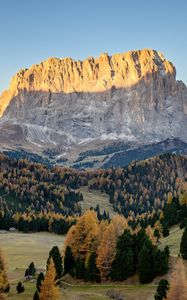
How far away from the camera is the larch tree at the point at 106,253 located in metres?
87.5

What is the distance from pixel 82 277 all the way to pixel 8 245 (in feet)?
249

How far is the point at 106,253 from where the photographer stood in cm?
8931

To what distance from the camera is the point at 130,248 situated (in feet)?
289

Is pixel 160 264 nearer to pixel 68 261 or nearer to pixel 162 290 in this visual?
pixel 162 290

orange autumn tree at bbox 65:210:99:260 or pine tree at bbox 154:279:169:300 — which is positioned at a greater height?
orange autumn tree at bbox 65:210:99:260

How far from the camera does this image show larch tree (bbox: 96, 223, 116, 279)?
87500mm

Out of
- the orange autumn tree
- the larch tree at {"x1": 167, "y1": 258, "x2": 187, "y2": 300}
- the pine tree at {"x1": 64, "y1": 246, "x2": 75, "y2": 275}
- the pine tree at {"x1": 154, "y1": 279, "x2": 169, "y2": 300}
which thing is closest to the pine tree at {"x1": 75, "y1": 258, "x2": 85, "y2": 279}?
the pine tree at {"x1": 64, "y1": 246, "x2": 75, "y2": 275}

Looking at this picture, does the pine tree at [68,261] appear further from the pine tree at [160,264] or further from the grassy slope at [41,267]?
the pine tree at [160,264]

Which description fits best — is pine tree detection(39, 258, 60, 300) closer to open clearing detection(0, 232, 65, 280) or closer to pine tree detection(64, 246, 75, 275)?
pine tree detection(64, 246, 75, 275)

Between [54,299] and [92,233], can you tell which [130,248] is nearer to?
[92,233]

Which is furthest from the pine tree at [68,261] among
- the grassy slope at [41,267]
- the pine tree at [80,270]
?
the grassy slope at [41,267]

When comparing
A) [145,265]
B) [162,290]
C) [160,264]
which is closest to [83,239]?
[145,265]

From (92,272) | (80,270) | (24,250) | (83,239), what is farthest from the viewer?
(24,250)

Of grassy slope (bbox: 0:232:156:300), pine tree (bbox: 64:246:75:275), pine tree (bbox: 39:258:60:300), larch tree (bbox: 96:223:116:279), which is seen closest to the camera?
pine tree (bbox: 39:258:60:300)
